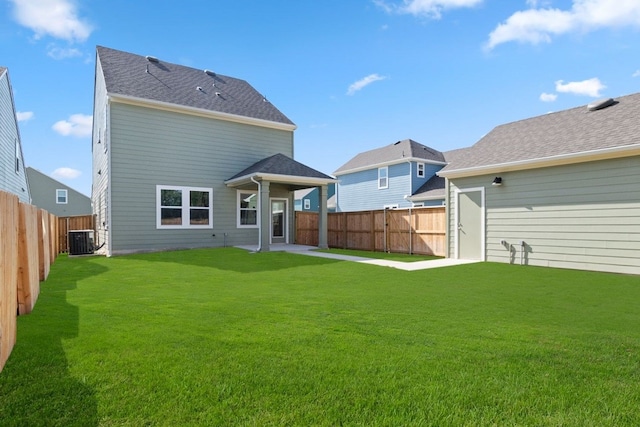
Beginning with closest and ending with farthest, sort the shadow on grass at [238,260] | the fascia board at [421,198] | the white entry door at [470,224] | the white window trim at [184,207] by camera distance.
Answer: the shadow on grass at [238,260], the white entry door at [470,224], the white window trim at [184,207], the fascia board at [421,198]

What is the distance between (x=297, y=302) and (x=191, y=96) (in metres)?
12.5

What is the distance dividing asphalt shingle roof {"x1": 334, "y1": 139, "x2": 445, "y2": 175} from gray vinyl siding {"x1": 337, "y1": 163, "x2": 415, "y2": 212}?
0.54m

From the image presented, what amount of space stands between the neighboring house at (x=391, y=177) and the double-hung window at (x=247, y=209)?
11.1 m

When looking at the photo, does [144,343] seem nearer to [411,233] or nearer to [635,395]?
[635,395]

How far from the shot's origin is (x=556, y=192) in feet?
32.0

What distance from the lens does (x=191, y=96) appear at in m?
15.1

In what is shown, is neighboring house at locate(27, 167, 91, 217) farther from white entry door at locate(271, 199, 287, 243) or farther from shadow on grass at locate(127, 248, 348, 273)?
shadow on grass at locate(127, 248, 348, 273)

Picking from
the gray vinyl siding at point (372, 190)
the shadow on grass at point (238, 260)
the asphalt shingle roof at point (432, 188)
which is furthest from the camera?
the gray vinyl siding at point (372, 190)

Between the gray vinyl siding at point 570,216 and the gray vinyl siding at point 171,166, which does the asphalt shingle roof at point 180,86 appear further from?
the gray vinyl siding at point 570,216

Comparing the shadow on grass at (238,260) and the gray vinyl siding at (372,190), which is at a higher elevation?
the gray vinyl siding at (372,190)

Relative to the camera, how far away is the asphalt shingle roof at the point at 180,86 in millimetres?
A: 13938

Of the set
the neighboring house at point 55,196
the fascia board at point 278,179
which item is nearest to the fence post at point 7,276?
the fascia board at point 278,179

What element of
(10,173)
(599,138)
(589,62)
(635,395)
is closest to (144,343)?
(635,395)

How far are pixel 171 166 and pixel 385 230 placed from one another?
349 inches
